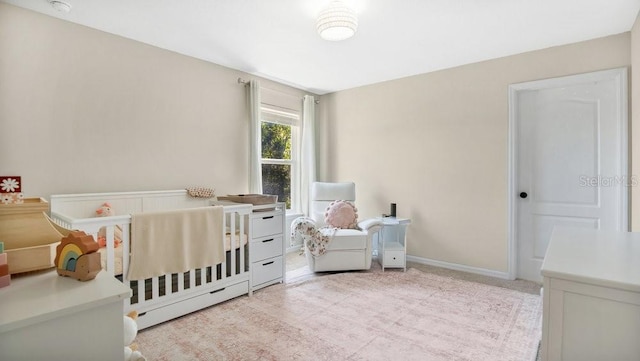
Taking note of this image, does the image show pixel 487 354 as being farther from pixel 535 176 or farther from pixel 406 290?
pixel 535 176

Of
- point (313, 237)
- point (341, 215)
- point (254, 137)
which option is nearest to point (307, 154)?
point (254, 137)

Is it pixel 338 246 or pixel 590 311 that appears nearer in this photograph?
pixel 590 311

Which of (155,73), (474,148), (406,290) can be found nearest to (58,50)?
(155,73)

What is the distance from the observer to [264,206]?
2908 millimetres

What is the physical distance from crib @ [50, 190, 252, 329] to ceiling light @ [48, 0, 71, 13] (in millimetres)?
1331

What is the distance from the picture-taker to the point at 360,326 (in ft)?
7.07

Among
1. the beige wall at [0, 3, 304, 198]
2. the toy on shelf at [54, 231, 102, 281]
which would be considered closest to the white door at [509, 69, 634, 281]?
the beige wall at [0, 3, 304, 198]

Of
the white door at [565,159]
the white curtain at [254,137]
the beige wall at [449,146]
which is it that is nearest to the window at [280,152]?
the white curtain at [254,137]

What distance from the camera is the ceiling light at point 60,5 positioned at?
2.08 meters

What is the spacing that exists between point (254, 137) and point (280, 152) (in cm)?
69

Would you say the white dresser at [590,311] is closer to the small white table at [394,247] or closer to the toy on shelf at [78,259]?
the toy on shelf at [78,259]

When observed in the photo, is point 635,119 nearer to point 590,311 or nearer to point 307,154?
point 590,311

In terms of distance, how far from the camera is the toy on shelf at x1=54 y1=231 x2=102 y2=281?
2.88 ft

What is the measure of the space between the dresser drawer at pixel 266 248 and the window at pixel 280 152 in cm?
110
